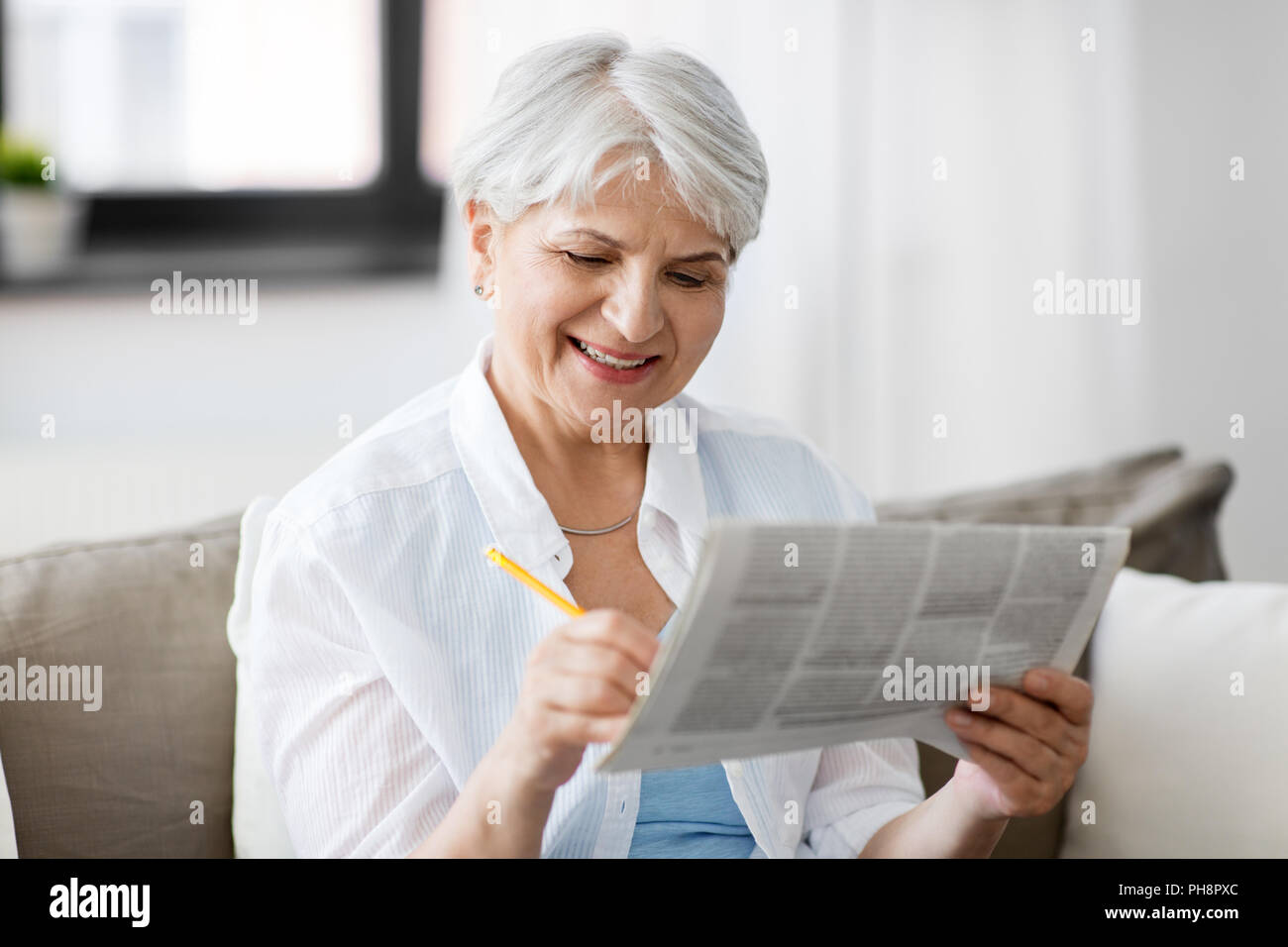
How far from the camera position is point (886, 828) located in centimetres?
115

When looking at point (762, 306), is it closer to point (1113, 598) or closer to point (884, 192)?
point (884, 192)

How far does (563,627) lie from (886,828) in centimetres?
47

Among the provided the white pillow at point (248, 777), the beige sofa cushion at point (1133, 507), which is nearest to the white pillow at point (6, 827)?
the white pillow at point (248, 777)

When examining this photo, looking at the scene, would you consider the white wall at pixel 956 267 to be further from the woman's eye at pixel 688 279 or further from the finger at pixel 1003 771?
the finger at pixel 1003 771

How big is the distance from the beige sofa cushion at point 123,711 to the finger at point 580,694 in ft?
1.74

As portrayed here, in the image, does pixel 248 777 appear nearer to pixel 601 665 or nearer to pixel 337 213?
pixel 601 665

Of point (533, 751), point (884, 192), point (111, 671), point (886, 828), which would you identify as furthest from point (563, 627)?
point (884, 192)

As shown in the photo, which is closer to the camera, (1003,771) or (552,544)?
(1003,771)

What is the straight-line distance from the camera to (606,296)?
1.09m

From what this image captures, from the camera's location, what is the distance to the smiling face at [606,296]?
107 centimetres

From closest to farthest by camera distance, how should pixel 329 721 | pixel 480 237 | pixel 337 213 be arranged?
pixel 329 721 → pixel 480 237 → pixel 337 213

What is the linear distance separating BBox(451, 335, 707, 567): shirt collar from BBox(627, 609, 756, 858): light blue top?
4.8 inches

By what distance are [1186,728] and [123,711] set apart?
3.32 ft

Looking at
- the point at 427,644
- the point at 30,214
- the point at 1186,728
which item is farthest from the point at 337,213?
the point at 1186,728
